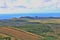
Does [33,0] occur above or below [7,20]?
above

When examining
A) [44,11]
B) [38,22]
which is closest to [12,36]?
[38,22]

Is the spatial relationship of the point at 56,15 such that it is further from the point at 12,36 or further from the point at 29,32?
the point at 12,36

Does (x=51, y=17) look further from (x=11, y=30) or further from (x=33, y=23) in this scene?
(x=11, y=30)

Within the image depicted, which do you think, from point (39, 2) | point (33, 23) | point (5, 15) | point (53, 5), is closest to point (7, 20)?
point (5, 15)

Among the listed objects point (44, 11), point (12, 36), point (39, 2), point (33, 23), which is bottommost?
point (12, 36)

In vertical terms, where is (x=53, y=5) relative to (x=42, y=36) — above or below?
above

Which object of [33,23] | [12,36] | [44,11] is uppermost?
[44,11]
